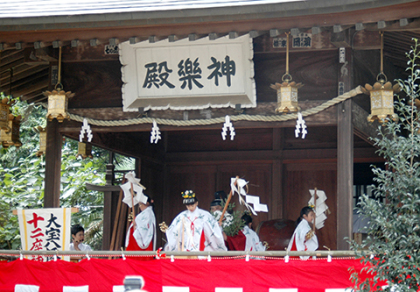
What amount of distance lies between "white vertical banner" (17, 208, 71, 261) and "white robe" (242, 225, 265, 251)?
106 inches

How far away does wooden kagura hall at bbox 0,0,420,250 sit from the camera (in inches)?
237

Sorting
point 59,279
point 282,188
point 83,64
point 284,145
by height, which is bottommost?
point 59,279

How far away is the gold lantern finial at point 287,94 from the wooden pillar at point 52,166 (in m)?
3.28

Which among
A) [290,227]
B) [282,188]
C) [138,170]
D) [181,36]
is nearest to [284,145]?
[282,188]

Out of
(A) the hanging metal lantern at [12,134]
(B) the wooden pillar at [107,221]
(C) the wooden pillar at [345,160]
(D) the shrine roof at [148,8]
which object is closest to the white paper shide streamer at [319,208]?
(C) the wooden pillar at [345,160]

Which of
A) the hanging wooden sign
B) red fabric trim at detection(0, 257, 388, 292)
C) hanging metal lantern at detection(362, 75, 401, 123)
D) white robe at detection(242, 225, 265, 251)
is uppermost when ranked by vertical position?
the hanging wooden sign

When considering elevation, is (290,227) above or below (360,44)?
below

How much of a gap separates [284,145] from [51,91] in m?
4.52

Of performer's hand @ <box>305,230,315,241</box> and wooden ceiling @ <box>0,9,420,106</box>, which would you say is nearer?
wooden ceiling @ <box>0,9,420,106</box>

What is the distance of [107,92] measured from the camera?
25.1 feet

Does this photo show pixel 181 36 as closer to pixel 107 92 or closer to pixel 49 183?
pixel 107 92

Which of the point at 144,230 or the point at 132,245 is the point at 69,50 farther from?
the point at 132,245

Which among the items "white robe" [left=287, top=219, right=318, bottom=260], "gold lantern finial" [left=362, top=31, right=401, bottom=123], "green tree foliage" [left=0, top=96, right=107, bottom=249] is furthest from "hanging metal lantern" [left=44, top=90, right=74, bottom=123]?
"green tree foliage" [left=0, top=96, right=107, bottom=249]

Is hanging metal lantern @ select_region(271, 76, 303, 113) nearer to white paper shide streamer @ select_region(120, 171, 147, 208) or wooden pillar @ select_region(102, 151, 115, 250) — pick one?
white paper shide streamer @ select_region(120, 171, 147, 208)
